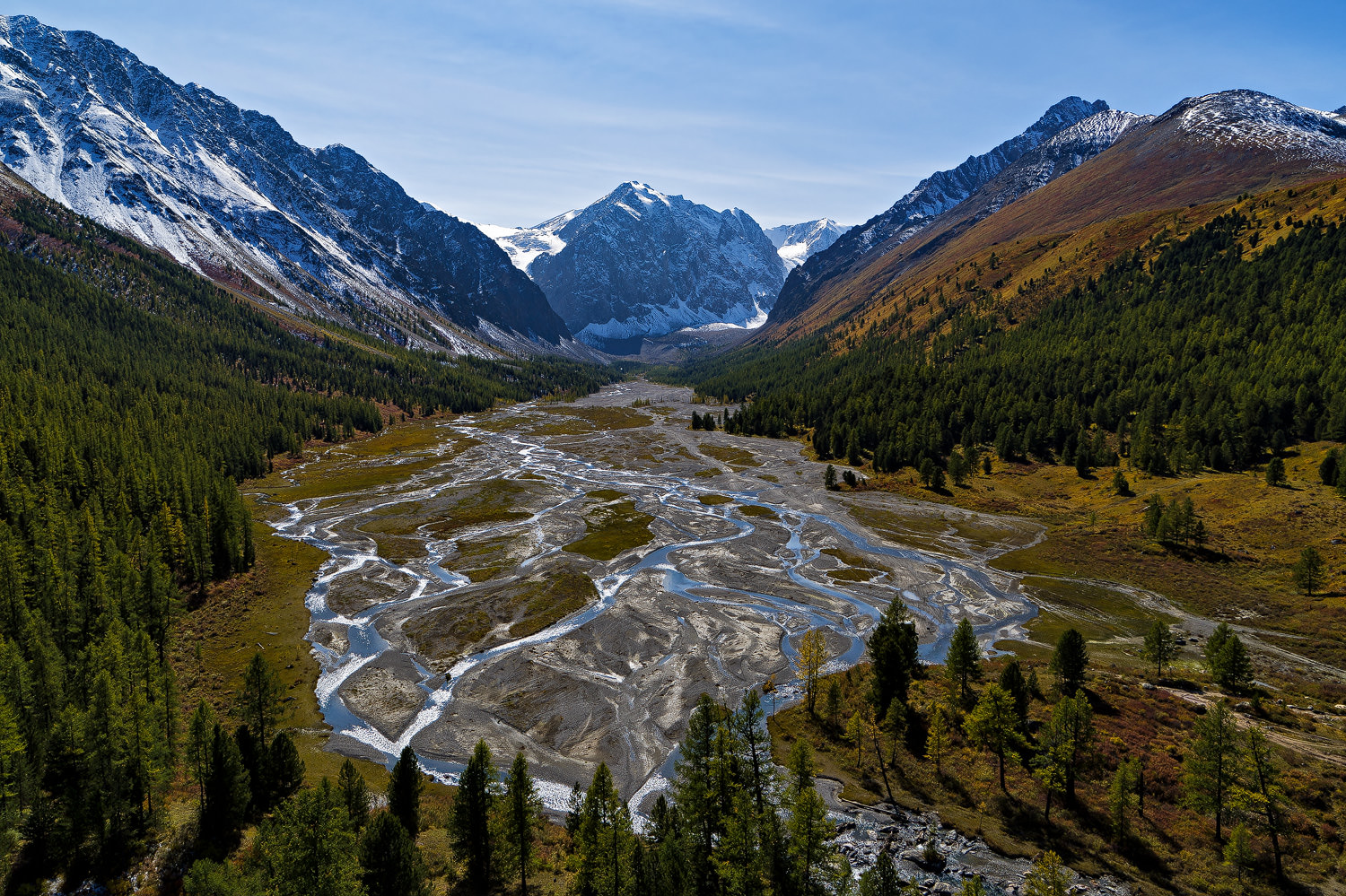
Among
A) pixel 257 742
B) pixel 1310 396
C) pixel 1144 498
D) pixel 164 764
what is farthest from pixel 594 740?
pixel 1310 396

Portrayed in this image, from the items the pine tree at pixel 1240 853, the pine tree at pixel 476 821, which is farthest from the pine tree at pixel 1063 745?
the pine tree at pixel 476 821

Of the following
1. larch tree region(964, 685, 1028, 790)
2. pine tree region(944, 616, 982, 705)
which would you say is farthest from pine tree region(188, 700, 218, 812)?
pine tree region(944, 616, 982, 705)

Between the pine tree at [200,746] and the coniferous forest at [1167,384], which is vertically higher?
the coniferous forest at [1167,384]

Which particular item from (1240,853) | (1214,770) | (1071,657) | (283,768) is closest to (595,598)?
(283,768)

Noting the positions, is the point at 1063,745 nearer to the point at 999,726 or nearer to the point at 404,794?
the point at 999,726

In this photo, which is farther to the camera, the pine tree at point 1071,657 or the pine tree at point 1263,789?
the pine tree at point 1071,657

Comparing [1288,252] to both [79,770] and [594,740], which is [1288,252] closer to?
[594,740]

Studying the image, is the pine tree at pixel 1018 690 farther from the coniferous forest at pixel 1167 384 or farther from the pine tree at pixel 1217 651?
the coniferous forest at pixel 1167 384
